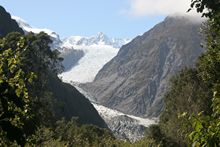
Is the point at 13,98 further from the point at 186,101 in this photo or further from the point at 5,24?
the point at 5,24

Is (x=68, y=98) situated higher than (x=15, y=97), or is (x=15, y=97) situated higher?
(x=68, y=98)

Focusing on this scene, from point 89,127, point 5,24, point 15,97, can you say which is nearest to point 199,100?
point 89,127

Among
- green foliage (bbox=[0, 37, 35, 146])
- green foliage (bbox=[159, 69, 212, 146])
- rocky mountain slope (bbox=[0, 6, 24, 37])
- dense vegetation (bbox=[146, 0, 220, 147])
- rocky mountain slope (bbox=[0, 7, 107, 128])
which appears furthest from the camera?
rocky mountain slope (bbox=[0, 7, 107, 128])

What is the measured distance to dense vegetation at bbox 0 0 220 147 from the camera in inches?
248

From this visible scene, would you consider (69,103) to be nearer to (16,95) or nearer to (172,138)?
(172,138)

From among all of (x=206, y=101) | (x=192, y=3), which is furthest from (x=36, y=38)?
(x=192, y=3)

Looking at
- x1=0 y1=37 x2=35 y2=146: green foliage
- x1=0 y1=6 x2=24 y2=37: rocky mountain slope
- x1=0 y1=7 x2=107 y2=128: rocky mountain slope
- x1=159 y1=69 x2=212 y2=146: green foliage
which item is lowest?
x1=0 y1=37 x2=35 y2=146: green foliage

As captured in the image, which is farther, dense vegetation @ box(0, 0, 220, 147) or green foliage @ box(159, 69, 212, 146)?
green foliage @ box(159, 69, 212, 146)

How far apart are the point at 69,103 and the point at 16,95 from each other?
167754 millimetres

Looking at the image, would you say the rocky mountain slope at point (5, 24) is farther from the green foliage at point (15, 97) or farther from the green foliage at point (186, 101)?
the green foliage at point (15, 97)

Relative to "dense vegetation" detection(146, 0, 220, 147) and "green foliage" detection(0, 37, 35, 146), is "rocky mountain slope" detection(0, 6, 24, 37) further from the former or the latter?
"green foliage" detection(0, 37, 35, 146)

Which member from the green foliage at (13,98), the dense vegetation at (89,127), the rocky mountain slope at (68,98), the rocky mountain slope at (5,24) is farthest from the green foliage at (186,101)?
the rocky mountain slope at (5,24)

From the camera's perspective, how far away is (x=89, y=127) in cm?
8594

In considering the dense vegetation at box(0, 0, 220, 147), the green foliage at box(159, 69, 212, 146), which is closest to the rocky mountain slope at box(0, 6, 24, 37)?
the dense vegetation at box(0, 0, 220, 147)
